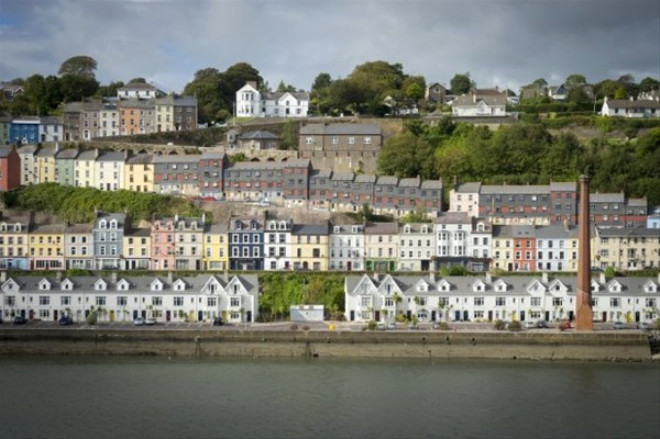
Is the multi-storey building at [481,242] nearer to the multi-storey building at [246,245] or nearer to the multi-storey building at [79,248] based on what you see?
the multi-storey building at [246,245]

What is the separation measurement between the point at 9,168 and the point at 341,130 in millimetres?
18555

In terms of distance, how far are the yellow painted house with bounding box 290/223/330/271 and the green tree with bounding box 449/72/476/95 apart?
117ft

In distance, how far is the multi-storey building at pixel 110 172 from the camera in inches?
2375

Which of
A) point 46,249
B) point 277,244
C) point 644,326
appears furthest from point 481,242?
point 46,249

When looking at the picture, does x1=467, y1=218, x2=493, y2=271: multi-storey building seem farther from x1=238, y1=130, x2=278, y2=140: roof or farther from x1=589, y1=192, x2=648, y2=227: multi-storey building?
x1=238, y1=130, x2=278, y2=140: roof

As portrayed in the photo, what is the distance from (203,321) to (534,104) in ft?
112

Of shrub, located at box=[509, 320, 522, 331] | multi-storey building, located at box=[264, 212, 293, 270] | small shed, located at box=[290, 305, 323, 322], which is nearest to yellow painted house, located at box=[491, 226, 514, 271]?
shrub, located at box=[509, 320, 522, 331]

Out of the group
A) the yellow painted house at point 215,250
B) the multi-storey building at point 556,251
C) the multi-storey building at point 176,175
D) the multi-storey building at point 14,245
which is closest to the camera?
the multi-storey building at point 556,251

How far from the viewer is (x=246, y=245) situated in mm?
52500

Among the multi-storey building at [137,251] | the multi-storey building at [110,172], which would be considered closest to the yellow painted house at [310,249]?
the multi-storey building at [137,251]

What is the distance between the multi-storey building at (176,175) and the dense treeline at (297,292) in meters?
12.0

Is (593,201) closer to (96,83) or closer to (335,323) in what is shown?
(335,323)

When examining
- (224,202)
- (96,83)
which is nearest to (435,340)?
(224,202)

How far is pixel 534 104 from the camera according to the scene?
237ft
